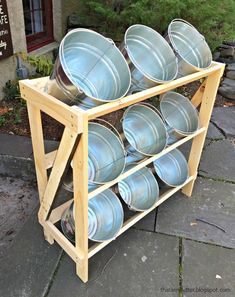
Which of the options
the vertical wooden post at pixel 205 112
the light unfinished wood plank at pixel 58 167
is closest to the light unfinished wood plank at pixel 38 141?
the light unfinished wood plank at pixel 58 167

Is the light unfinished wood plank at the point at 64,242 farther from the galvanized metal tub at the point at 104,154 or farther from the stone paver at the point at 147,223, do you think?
the stone paver at the point at 147,223

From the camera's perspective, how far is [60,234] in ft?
6.27

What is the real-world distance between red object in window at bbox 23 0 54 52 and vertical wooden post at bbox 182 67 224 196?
2.46m

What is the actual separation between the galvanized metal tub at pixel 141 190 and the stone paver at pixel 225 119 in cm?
170

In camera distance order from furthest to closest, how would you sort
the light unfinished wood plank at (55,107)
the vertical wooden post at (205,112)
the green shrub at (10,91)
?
the green shrub at (10,91), the vertical wooden post at (205,112), the light unfinished wood plank at (55,107)

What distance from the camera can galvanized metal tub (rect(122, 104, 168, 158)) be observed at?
197cm

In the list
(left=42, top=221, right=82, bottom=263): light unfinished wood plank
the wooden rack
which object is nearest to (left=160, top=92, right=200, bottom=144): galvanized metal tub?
the wooden rack

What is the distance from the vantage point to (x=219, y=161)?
3.08 metres

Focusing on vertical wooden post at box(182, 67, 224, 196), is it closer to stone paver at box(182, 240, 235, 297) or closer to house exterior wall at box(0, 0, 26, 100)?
stone paver at box(182, 240, 235, 297)

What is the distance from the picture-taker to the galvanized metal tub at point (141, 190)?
7.07 feet

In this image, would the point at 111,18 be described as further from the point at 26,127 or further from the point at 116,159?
the point at 116,159

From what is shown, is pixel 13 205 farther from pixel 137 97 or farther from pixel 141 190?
pixel 137 97

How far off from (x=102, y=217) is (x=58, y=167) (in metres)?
0.63

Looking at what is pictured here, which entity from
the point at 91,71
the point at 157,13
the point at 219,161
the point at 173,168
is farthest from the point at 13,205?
the point at 157,13
